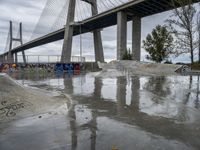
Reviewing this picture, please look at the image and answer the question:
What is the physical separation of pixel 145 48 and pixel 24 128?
2895 centimetres

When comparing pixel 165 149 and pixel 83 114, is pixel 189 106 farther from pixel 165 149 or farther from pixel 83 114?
pixel 165 149

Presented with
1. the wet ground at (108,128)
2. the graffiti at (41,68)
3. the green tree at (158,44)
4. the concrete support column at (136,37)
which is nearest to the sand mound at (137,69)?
the green tree at (158,44)

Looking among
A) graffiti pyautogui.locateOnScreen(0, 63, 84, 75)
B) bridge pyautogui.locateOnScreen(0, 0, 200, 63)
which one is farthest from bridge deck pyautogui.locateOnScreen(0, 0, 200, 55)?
graffiti pyautogui.locateOnScreen(0, 63, 84, 75)

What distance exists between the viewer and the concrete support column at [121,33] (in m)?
43.0

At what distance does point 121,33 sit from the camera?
43.7 meters

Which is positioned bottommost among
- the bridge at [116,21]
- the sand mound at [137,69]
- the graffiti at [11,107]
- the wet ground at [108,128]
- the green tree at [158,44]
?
the wet ground at [108,128]

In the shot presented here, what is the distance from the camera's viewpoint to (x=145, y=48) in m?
33.4

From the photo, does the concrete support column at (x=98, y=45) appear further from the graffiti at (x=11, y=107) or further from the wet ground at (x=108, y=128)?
the graffiti at (x=11, y=107)

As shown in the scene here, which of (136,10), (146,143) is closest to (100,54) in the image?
(136,10)

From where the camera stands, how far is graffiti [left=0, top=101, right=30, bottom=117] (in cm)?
692

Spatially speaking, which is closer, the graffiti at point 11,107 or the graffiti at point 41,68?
the graffiti at point 11,107

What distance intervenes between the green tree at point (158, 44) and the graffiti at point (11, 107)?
25547 mm

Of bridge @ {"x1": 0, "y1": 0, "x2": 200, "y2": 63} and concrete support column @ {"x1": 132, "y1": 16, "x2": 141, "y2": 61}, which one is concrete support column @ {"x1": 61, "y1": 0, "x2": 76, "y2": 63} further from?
concrete support column @ {"x1": 132, "y1": 16, "x2": 141, "y2": 61}

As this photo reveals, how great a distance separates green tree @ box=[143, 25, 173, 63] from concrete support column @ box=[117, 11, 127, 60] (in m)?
10.2
